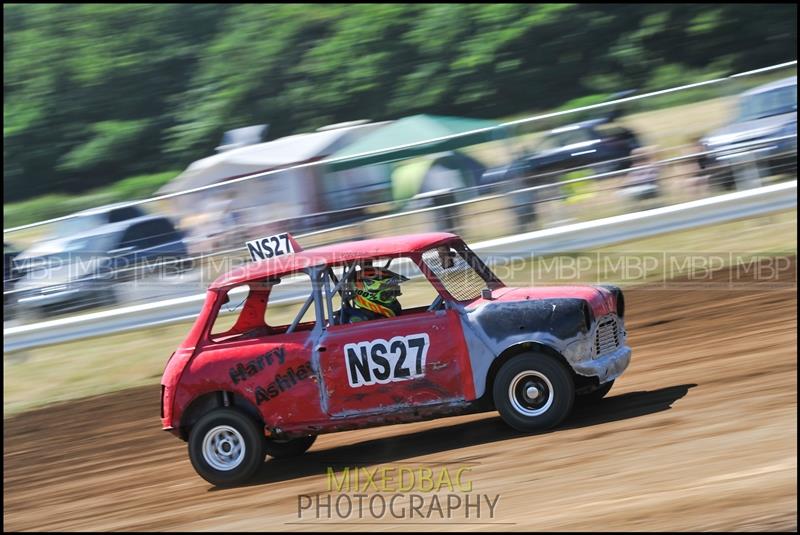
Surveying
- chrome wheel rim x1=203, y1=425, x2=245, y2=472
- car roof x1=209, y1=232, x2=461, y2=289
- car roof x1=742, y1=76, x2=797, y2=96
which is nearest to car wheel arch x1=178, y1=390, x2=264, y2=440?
chrome wheel rim x1=203, y1=425, x2=245, y2=472

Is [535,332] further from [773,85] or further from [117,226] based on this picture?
[117,226]

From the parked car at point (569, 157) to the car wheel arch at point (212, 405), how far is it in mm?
4762

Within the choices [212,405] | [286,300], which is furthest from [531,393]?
[286,300]

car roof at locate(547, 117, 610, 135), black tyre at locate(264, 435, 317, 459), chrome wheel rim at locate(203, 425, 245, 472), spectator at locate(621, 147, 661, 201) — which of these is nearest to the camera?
chrome wheel rim at locate(203, 425, 245, 472)

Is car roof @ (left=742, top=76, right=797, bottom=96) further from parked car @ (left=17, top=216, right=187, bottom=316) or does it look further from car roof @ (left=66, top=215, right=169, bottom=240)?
car roof @ (left=66, top=215, right=169, bottom=240)

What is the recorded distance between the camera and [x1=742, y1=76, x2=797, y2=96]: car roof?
34.6 feet

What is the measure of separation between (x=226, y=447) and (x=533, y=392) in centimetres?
217

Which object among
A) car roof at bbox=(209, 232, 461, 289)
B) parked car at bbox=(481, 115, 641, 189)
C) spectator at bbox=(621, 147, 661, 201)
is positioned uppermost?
parked car at bbox=(481, 115, 641, 189)

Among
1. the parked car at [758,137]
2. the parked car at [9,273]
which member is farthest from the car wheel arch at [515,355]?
the parked car at [9,273]

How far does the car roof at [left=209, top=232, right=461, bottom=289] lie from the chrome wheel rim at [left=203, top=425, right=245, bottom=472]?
1030mm

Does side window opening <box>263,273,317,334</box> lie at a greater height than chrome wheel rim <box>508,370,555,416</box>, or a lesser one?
greater

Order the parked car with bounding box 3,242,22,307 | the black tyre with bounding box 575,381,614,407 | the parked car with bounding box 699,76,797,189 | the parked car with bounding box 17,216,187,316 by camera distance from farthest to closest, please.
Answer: the parked car with bounding box 3,242,22,307
the parked car with bounding box 17,216,187,316
the parked car with bounding box 699,76,797,189
the black tyre with bounding box 575,381,614,407

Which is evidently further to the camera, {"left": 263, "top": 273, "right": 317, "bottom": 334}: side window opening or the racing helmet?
{"left": 263, "top": 273, "right": 317, "bottom": 334}: side window opening

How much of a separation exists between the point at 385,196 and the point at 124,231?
2987 millimetres
